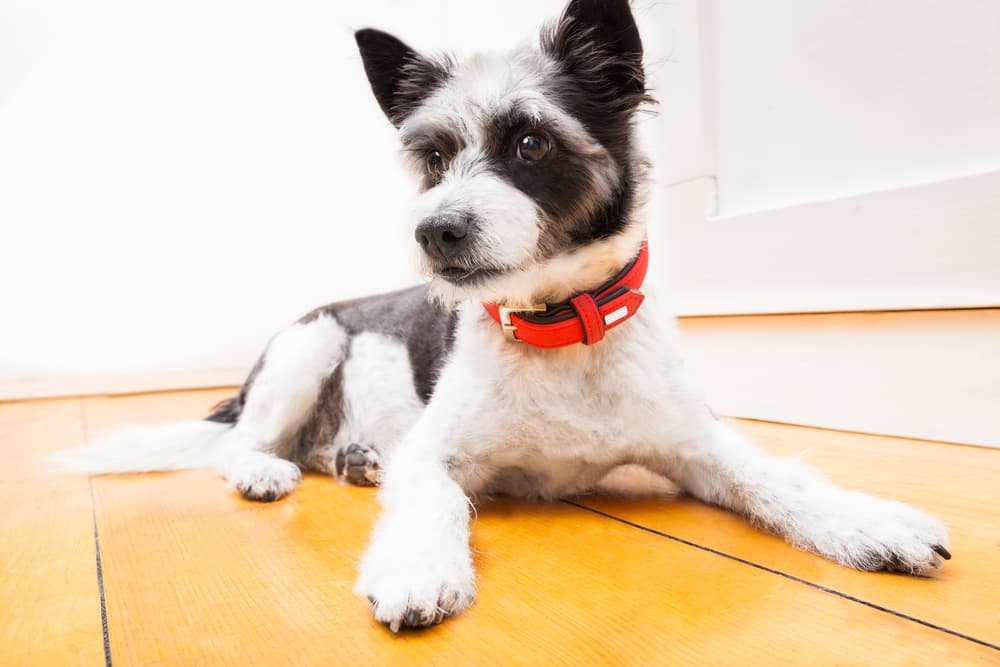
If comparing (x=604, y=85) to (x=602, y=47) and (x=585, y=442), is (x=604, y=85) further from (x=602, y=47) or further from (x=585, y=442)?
(x=585, y=442)

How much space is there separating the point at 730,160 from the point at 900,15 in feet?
2.16

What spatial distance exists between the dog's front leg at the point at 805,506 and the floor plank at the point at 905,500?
0.03 m

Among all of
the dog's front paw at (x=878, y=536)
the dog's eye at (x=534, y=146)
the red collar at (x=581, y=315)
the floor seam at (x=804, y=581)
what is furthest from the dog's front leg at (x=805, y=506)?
the dog's eye at (x=534, y=146)

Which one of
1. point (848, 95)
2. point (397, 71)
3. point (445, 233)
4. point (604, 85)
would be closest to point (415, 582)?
point (445, 233)

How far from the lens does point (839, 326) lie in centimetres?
214

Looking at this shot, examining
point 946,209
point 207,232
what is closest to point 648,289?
point 946,209

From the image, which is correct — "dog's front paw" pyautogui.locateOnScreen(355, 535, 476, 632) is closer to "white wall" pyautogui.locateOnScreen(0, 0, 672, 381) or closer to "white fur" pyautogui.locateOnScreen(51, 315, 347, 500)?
"white fur" pyautogui.locateOnScreen(51, 315, 347, 500)

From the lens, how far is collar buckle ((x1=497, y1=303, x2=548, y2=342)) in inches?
54.1

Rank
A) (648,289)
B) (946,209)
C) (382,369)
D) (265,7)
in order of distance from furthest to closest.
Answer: (265,7)
(382,369)
(946,209)
(648,289)

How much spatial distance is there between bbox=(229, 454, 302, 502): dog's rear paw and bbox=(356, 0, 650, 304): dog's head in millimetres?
761

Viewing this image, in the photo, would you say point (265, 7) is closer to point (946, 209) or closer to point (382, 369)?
point (382, 369)

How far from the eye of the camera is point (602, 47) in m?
1.37

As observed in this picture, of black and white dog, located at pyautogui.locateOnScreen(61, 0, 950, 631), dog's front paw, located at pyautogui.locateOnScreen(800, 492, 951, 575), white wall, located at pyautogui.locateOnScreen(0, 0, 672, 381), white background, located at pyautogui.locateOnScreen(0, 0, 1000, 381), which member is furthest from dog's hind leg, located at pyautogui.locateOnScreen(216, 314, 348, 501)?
white wall, located at pyautogui.locateOnScreen(0, 0, 672, 381)

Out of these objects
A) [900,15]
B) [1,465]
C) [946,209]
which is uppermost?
[900,15]
